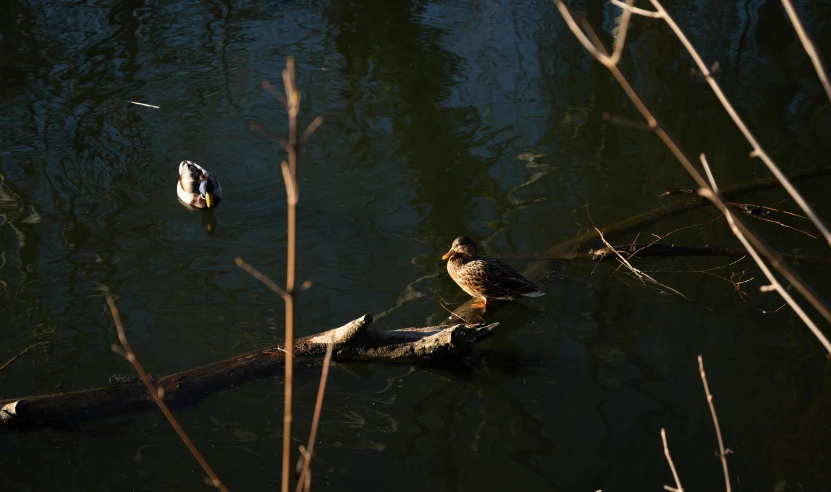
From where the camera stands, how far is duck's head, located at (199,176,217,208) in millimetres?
7188

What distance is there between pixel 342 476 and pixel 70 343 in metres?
2.15

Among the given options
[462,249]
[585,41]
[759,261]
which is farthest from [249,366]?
[585,41]

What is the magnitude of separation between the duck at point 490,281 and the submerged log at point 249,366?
2.12 ft

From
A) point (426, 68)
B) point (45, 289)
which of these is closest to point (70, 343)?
point (45, 289)

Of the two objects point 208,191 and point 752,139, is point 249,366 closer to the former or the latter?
point 208,191

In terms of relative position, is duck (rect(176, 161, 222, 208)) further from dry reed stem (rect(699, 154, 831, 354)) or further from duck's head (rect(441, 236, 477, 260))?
dry reed stem (rect(699, 154, 831, 354))

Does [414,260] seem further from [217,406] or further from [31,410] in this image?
[31,410]

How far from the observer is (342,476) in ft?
14.6

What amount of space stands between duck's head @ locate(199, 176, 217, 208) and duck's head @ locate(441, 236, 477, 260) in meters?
2.13

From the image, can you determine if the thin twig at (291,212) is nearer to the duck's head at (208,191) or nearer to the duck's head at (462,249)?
the duck's head at (462,249)

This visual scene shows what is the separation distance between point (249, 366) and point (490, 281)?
1.74m

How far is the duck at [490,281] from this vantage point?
5.84 metres

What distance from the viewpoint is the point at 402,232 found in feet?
22.6

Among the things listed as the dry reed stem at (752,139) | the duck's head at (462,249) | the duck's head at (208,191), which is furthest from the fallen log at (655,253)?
the dry reed stem at (752,139)
